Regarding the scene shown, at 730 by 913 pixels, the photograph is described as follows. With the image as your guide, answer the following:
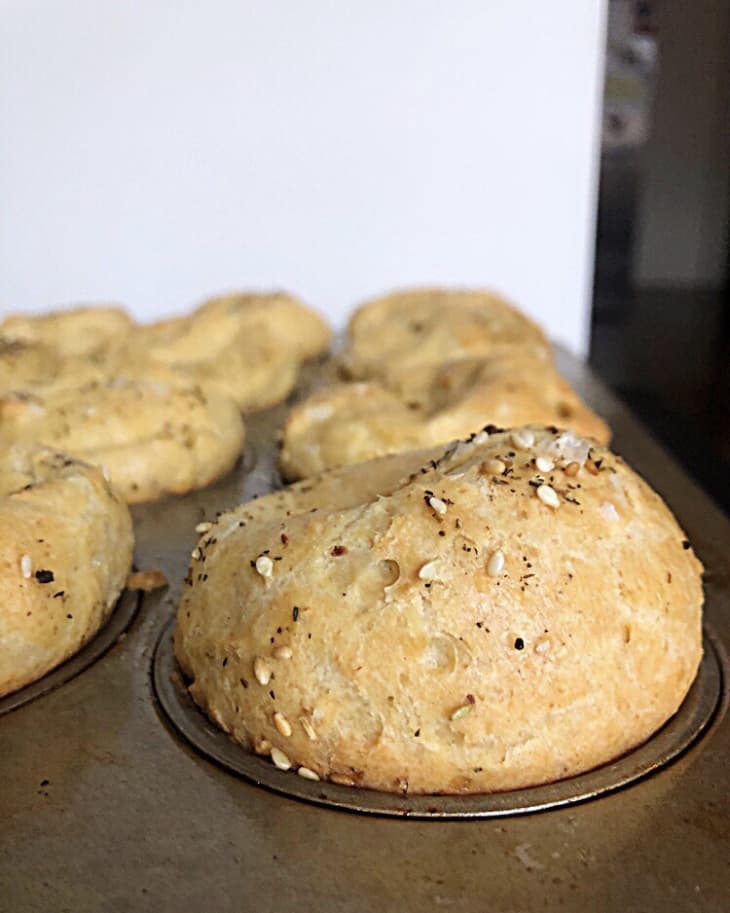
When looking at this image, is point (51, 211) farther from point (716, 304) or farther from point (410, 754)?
point (716, 304)

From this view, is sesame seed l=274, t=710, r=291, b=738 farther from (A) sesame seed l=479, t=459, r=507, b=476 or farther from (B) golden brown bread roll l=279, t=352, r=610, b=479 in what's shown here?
(B) golden brown bread roll l=279, t=352, r=610, b=479

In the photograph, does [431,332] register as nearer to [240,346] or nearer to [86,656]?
[240,346]

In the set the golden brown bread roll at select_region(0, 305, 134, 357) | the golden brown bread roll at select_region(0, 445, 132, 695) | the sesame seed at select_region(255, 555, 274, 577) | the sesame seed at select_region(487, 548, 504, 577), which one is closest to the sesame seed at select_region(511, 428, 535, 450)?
the sesame seed at select_region(487, 548, 504, 577)

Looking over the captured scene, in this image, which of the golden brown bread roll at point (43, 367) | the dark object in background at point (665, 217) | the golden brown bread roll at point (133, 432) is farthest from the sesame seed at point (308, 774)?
the dark object in background at point (665, 217)

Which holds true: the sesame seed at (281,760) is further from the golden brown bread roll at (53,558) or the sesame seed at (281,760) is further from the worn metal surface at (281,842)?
the golden brown bread roll at (53,558)

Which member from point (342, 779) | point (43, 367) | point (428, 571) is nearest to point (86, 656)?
point (342, 779)

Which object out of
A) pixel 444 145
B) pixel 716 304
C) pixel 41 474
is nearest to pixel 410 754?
pixel 41 474

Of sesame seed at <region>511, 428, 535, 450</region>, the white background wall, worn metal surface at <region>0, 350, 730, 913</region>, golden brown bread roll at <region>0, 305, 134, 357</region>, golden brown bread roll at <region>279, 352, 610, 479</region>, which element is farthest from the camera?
the white background wall
